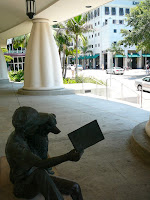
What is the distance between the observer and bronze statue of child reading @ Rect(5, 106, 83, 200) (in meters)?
1.62

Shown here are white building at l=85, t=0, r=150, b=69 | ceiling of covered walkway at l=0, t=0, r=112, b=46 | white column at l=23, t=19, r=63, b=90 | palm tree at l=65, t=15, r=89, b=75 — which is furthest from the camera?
white building at l=85, t=0, r=150, b=69

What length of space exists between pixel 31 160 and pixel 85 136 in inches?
17.0

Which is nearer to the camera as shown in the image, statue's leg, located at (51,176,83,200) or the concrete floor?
statue's leg, located at (51,176,83,200)

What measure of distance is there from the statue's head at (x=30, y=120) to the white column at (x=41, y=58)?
30.9 ft

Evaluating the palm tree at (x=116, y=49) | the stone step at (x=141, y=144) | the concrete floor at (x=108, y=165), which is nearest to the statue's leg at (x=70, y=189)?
the concrete floor at (x=108, y=165)

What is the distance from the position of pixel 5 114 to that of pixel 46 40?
568 cm

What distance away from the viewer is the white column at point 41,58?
438 inches

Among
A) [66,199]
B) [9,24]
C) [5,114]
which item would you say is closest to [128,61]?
[9,24]

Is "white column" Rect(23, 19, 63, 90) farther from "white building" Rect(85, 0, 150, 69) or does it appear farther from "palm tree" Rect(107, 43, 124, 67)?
"white building" Rect(85, 0, 150, 69)

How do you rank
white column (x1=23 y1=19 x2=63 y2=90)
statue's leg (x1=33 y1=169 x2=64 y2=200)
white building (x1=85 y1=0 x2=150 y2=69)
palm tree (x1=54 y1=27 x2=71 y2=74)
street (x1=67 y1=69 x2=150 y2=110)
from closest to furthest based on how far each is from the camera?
1. statue's leg (x1=33 y1=169 x2=64 y2=200)
2. street (x1=67 y1=69 x2=150 y2=110)
3. white column (x1=23 y1=19 x2=63 y2=90)
4. palm tree (x1=54 y1=27 x2=71 y2=74)
5. white building (x1=85 y1=0 x2=150 y2=69)

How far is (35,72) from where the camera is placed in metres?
11.2

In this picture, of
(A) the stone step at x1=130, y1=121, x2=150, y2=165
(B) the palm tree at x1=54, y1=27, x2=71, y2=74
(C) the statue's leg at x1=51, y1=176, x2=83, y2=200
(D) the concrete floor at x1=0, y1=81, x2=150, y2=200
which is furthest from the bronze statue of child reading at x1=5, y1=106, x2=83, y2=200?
(B) the palm tree at x1=54, y1=27, x2=71, y2=74

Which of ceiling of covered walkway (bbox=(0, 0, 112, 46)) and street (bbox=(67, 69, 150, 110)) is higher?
ceiling of covered walkway (bbox=(0, 0, 112, 46))

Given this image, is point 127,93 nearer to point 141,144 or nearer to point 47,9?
point 47,9
